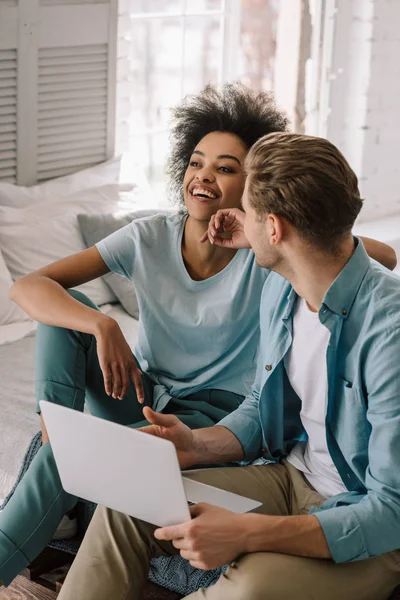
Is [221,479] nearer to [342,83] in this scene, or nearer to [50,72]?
[50,72]

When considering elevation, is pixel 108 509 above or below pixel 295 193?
below

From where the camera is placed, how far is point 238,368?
202 centimetres

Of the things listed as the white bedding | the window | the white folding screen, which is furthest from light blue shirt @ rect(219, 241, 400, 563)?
the window

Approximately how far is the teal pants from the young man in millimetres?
213

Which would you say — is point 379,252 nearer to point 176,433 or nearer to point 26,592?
point 176,433

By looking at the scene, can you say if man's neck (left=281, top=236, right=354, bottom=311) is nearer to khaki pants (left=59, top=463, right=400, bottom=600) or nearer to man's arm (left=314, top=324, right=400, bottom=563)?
man's arm (left=314, top=324, right=400, bottom=563)

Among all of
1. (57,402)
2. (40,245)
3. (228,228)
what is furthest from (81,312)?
(40,245)

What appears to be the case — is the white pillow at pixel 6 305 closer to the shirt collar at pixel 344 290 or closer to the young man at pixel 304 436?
the young man at pixel 304 436

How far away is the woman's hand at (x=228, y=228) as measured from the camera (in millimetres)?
1962

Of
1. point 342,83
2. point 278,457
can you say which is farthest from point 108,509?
point 342,83

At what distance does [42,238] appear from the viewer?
2.89 metres

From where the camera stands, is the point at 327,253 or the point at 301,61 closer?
the point at 327,253

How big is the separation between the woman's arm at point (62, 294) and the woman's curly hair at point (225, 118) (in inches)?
14.2

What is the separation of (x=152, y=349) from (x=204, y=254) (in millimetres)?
240
